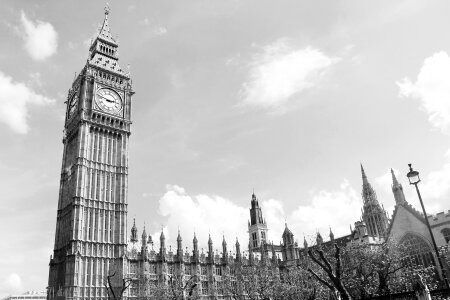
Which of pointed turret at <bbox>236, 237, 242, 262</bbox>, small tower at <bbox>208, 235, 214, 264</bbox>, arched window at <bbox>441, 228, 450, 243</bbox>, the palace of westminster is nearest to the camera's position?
arched window at <bbox>441, 228, 450, 243</bbox>

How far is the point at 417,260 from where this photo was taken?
213ft

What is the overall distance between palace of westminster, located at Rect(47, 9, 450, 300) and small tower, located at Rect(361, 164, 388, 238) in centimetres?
4571

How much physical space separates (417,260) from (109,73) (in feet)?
236

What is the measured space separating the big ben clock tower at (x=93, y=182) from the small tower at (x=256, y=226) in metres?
71.9

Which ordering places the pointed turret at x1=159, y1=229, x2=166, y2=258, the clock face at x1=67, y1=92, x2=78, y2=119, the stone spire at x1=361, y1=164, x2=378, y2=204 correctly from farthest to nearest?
the stone spire at x1=361, y1=164, x2=378, y2=204
the clock face at x1=67, y1=92, x2=78, y2=119
the pointed turret at x1=159, y1=229, x2=166, y2=258

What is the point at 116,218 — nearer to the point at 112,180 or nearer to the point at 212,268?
the point at 112,180

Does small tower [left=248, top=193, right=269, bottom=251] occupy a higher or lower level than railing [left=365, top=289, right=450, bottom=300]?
higher

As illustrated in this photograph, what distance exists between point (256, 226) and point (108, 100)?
257 feet

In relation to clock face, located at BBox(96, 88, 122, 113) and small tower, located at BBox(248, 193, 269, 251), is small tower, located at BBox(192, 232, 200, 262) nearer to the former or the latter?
clock face, located at BBox(96, 88, 122, 113)

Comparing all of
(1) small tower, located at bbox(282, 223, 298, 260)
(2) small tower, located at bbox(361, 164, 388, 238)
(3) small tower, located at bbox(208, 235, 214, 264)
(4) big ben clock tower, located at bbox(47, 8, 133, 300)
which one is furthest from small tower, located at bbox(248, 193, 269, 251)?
(4) big ben clock tower, located at bbox(47, 8, 133, 300)

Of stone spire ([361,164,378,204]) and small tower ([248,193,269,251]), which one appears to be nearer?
small tower ([248,193,269,251])

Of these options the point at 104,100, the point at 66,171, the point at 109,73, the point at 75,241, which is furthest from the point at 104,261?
the point at 109,73

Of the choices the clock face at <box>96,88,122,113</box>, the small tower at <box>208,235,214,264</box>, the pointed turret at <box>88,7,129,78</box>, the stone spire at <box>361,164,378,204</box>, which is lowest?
the small tower at <box>208,235,214,264</box>

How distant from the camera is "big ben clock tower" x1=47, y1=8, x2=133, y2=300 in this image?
219 ft
